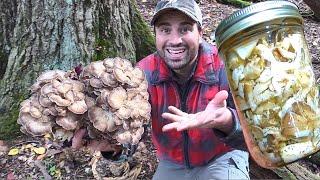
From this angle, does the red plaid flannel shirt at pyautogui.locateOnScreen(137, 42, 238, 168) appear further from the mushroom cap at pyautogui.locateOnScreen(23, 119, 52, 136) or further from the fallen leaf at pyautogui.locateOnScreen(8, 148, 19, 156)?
the fallen leaf at pyautogui.locateOnScreen(8, 148, 19, 156)

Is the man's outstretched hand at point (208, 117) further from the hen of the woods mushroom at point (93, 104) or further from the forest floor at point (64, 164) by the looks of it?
the forest floor at point (64, 164)

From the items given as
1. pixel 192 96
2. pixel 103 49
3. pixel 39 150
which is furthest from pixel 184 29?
pixel 39 150

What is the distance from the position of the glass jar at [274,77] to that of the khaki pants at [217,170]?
3.02 feet

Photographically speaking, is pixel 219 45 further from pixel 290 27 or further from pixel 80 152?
pixel 80 152

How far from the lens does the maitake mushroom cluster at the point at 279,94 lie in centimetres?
184

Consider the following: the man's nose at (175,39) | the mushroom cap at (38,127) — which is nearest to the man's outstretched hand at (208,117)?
the man's nose at (175,39)

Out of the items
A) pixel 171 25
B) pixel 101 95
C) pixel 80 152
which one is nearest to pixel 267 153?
pixel 101 95

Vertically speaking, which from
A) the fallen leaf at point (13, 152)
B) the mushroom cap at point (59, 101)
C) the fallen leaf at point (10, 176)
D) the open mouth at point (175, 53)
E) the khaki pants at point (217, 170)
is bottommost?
the fallen leaf at point (10, 176)

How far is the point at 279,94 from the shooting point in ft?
6.06

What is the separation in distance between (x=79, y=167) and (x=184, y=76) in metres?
1.19

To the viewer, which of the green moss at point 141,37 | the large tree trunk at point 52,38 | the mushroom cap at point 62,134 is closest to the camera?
the mushroom cap at point 62,134

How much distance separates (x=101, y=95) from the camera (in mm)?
2025

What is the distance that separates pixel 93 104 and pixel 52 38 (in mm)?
1320

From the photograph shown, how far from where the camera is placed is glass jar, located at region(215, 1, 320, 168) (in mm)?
1841
